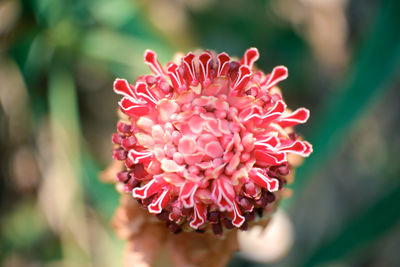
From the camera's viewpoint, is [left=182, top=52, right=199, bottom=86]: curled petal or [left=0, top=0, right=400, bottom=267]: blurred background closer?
[left=182, top=52, right=199, bottom=86]: curled petal

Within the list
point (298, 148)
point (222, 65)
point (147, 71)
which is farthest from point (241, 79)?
point (147, 71)

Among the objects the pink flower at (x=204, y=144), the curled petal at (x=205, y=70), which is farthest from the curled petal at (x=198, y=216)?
the curled petal at (x=205, y=70)

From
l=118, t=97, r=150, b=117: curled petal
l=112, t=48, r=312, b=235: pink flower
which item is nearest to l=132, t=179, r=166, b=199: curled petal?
l=112, t=48, r=312, b=235: pink flower

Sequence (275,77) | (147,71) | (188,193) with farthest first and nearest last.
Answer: (147,71), (275,77), (188,193)

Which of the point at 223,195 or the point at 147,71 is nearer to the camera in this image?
the point at 223,195

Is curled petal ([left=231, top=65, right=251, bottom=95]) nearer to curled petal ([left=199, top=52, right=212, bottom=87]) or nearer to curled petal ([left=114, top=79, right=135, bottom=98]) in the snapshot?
curled petal ([left=199, top=52, right=212, bottom=87])

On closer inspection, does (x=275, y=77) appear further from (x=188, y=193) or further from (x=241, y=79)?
(x=188, y=193)

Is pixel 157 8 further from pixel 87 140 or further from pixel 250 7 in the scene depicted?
pixel 87 140
